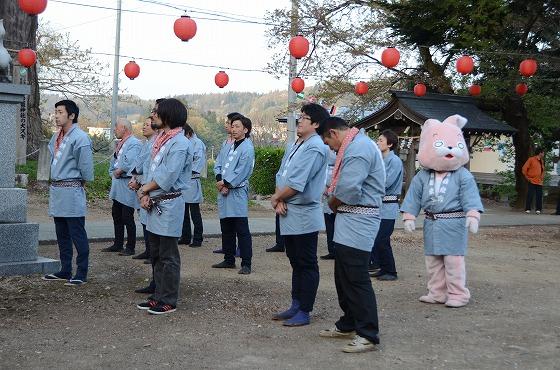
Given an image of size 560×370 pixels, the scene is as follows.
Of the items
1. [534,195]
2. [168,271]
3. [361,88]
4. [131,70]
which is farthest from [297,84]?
[168,271]

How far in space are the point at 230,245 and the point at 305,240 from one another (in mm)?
2683

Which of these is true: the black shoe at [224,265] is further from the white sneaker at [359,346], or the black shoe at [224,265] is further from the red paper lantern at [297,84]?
the red paper lantern at [297,84]

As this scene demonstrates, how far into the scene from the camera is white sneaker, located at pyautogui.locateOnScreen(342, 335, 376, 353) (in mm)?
4879

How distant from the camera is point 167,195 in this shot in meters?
5.88

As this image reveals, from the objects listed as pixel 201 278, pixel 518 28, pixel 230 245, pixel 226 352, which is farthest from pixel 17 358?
pixel 518 28

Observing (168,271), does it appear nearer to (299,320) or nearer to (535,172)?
(299,320)

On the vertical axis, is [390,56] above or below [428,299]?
above

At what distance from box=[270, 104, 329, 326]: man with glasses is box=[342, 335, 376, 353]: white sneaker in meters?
0.78

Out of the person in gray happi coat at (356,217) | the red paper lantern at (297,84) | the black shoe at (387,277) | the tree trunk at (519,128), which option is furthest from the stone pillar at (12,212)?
the tree trunk at (519,128)

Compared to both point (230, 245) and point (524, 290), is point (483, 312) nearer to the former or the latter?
point (524, 290)

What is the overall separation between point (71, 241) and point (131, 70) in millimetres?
10175

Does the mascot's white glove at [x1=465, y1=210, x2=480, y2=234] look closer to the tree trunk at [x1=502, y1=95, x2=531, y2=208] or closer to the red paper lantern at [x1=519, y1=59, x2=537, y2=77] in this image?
the red paper lantern at [x1=519, y1=59, x2=537, y2=77]

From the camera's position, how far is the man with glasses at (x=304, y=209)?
5.67 meters

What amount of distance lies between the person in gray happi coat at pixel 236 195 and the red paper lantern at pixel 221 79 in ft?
28.1
